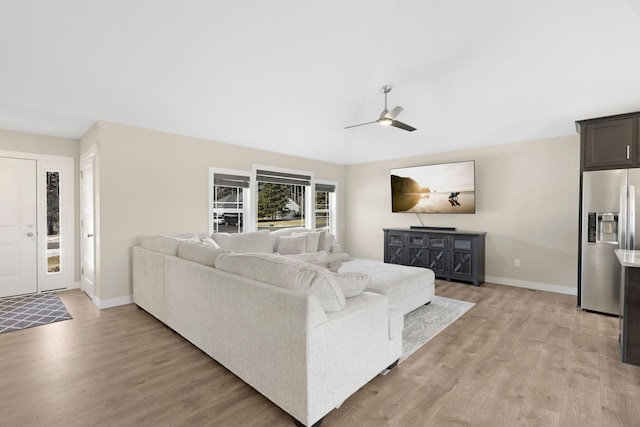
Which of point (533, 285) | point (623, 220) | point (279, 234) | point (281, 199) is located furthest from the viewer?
point (281, 199)

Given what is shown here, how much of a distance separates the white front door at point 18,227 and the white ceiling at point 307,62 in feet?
2.18

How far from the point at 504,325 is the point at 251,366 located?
9.31ft

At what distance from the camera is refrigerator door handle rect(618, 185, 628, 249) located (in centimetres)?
360

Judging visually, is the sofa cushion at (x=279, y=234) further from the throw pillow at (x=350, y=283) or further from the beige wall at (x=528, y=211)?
the throw pillow at (x=350, y=283)

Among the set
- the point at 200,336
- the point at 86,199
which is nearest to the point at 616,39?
the point at 200,336

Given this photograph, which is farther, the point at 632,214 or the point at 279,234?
the point at 279,234

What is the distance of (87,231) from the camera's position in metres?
4.42

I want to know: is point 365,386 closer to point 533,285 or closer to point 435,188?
point 533,285

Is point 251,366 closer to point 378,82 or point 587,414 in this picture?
point 587,414

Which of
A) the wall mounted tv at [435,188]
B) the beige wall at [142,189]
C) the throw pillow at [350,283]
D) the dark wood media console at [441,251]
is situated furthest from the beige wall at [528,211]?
the beige wall at [142,189]

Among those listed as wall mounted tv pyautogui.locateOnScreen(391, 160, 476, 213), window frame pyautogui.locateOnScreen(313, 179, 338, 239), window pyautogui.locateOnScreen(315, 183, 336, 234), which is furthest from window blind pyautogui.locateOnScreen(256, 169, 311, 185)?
wall mounted tv pyautogui.locateOnScreen(391, 160, 476, 213)

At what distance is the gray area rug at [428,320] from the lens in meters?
2.95

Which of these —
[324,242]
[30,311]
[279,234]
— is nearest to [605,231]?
[324,242]

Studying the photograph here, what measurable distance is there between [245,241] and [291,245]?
0.80 meters
